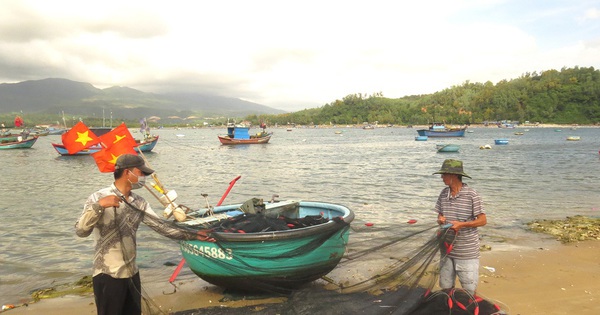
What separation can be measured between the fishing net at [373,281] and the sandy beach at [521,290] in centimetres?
66

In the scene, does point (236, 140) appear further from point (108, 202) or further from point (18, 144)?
point (108, 202)

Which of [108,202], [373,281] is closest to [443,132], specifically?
[373,281]

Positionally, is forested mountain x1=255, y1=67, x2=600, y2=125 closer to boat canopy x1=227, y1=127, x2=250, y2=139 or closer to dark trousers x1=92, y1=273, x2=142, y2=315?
boat canopy x1=227, y1=127, x2=250, y2=139

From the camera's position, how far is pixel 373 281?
5.50m

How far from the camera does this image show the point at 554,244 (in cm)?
895

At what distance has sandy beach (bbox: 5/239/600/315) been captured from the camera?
5.57m

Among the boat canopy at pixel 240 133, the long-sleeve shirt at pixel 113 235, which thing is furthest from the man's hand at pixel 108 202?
the boat canopy at pixel 240 133

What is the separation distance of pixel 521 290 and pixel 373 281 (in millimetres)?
2415

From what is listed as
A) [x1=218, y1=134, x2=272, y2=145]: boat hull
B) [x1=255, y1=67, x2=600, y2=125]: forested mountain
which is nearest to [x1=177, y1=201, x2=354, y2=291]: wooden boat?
[x1=218, y1=134, x2=272, y2=145]: boat hull

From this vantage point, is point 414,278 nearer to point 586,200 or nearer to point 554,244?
point 554,244

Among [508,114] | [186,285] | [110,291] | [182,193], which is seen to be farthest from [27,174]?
[508,114]

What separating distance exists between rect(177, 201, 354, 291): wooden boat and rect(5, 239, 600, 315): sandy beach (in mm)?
519

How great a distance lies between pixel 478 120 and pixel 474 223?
560 ft

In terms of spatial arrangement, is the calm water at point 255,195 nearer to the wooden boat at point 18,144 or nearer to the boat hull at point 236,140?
the wooden boat at point 18,144
